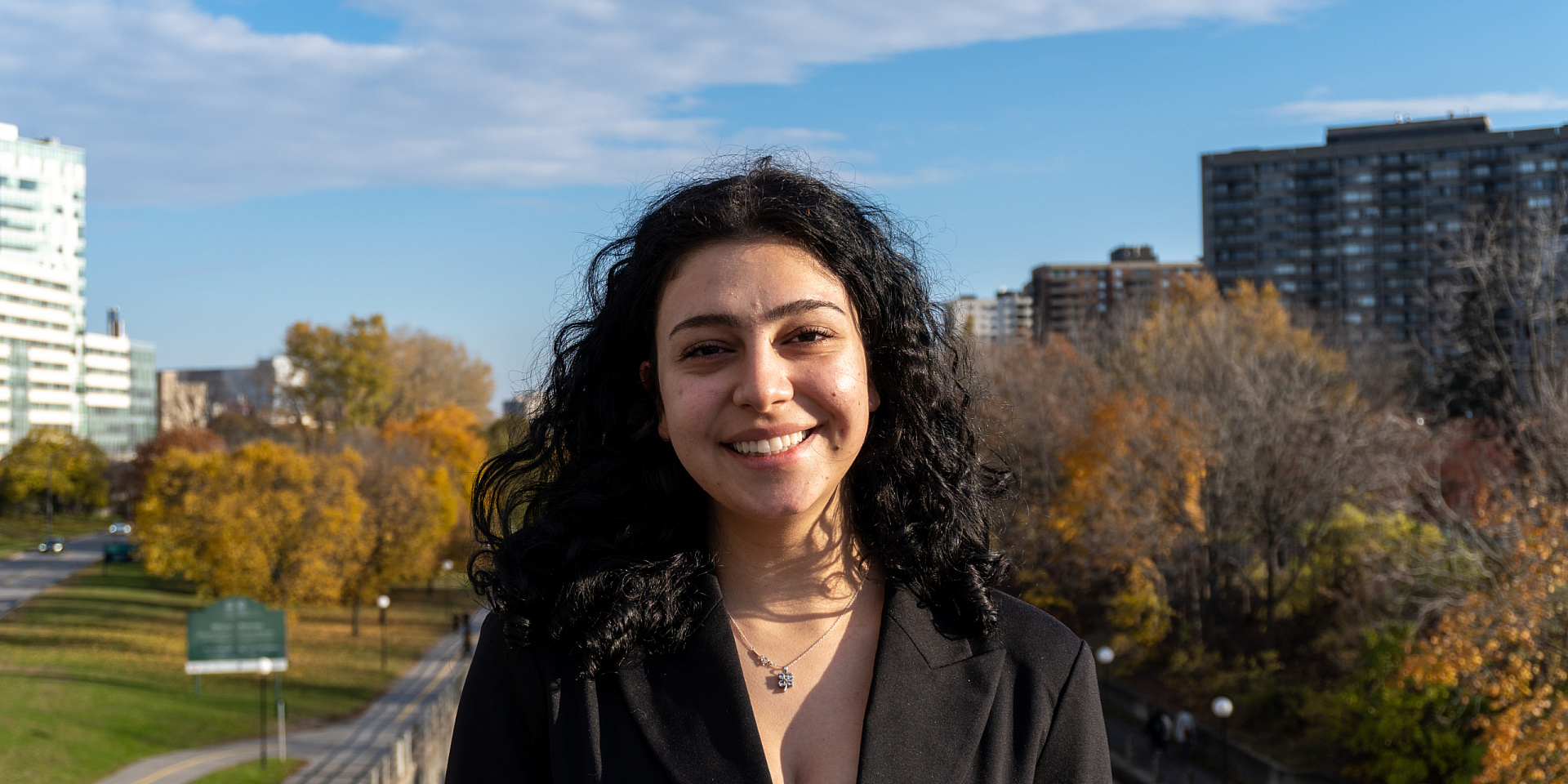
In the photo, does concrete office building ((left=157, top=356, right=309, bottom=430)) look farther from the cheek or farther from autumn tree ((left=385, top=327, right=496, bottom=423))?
the cheek

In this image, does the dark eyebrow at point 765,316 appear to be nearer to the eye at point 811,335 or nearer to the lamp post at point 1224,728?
the eye at point 811,335

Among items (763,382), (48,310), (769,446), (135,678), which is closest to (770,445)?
(769,446)

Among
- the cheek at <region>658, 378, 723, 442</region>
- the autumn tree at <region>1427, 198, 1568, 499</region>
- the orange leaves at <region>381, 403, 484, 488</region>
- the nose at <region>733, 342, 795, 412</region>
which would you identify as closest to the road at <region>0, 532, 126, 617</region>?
the orange leaves at <region>381, 403, 484, 488</region>

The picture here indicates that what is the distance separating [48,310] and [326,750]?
72166mm

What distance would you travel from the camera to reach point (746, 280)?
1874mm

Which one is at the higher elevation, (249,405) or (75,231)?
(75,231)

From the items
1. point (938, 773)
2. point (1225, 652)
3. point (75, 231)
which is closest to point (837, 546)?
point (938, 773)

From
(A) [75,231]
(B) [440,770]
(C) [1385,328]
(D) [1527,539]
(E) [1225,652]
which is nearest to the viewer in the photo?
(D) [1527,539]

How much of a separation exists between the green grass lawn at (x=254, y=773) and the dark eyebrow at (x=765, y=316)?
2421 cm

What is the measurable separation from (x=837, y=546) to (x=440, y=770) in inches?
766

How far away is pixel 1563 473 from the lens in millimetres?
15172

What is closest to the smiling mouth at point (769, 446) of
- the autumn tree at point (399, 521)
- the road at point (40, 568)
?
the autumn tree at point (399, 521)

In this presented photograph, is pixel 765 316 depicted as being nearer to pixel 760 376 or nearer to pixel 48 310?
pixel 760 376

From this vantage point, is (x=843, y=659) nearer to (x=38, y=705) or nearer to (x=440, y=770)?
(x=440, y=770)
